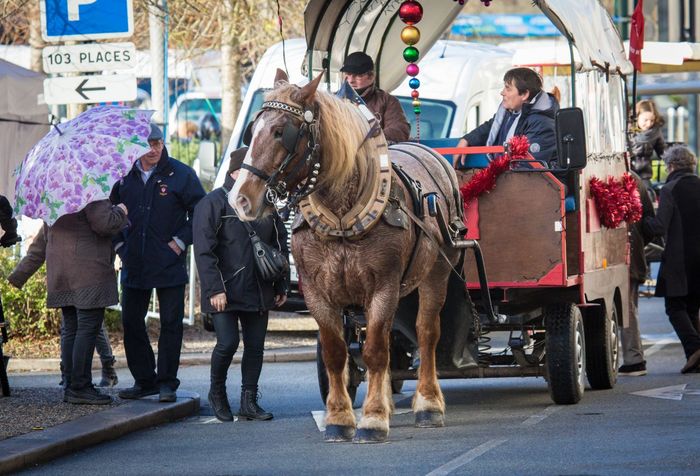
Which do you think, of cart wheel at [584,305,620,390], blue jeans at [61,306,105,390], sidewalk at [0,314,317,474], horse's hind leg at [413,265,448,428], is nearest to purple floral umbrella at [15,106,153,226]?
blue jeans at [61,306,105,390]

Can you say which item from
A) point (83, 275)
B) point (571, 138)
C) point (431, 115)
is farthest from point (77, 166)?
point (431, 115)

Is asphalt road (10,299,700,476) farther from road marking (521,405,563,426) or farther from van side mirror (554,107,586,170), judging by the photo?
van side mirror (554,107,586,170)

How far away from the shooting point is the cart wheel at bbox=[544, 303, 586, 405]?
10711 millimetres

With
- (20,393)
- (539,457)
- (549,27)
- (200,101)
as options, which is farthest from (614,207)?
(549,27)

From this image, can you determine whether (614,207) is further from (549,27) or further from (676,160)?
(549,27)

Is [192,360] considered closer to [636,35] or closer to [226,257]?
[226,257]

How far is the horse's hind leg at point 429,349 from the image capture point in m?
9.98

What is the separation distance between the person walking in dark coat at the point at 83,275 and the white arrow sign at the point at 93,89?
2.38 m

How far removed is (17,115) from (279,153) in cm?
711

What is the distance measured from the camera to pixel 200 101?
130 feet

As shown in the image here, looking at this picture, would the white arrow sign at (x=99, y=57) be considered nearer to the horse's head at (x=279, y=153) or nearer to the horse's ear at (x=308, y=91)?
the horse's head at (x=279, y=153)

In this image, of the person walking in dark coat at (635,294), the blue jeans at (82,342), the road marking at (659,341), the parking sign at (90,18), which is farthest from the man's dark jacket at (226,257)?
the road marking at (659,341)

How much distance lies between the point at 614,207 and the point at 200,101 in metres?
28.7

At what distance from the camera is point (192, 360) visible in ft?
50.3
